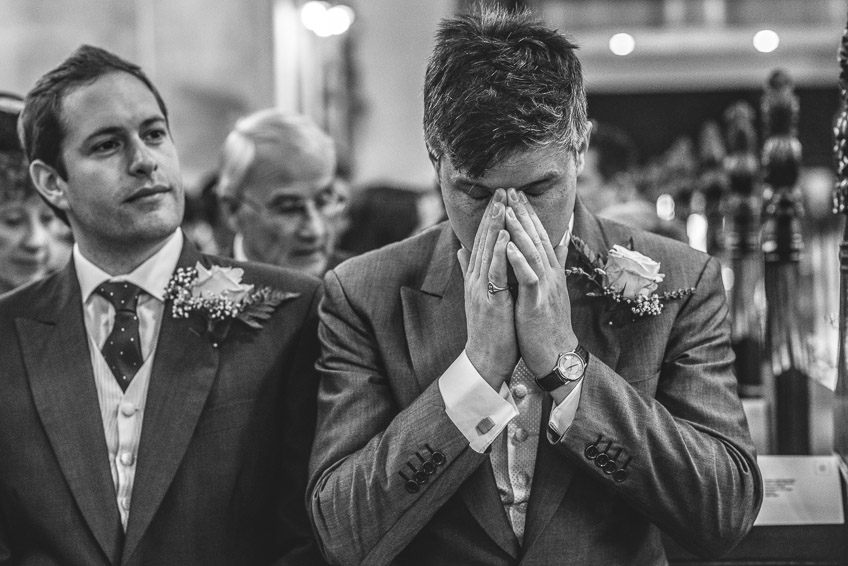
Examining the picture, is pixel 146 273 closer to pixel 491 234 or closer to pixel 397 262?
pixel 397 262

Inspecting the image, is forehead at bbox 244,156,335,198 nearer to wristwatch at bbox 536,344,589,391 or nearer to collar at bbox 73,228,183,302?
collar at bbox 73,228,183,302

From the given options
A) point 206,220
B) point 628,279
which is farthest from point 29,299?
point 206,220

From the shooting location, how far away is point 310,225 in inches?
138

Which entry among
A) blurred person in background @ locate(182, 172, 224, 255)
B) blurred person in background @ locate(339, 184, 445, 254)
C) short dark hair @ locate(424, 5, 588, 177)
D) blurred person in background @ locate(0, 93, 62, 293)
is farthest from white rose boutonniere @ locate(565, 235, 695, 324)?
blurred person in background @ locate(339, 184, 445, 254)

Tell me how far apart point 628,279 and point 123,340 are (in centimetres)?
118

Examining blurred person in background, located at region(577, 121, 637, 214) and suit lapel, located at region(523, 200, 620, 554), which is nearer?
suit lapel, located at region(523, 200, 620, 554)

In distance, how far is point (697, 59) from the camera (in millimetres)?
19078

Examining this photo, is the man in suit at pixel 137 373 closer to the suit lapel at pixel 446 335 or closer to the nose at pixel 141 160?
the nose at pixel 141 160

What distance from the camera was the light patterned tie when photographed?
2.02 metres

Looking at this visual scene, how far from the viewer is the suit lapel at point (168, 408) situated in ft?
7.20

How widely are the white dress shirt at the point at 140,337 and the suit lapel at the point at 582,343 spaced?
91 cm

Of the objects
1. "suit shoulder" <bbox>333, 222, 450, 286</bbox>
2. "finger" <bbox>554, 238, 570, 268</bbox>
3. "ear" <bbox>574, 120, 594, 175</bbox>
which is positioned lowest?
"suit shoulder" <bbox>333, 222, 450, 286</bbox>

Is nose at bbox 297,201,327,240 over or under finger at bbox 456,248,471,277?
under

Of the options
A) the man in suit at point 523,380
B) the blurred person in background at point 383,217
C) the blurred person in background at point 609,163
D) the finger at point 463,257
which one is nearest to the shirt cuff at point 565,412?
the man in suit at point 523,380
